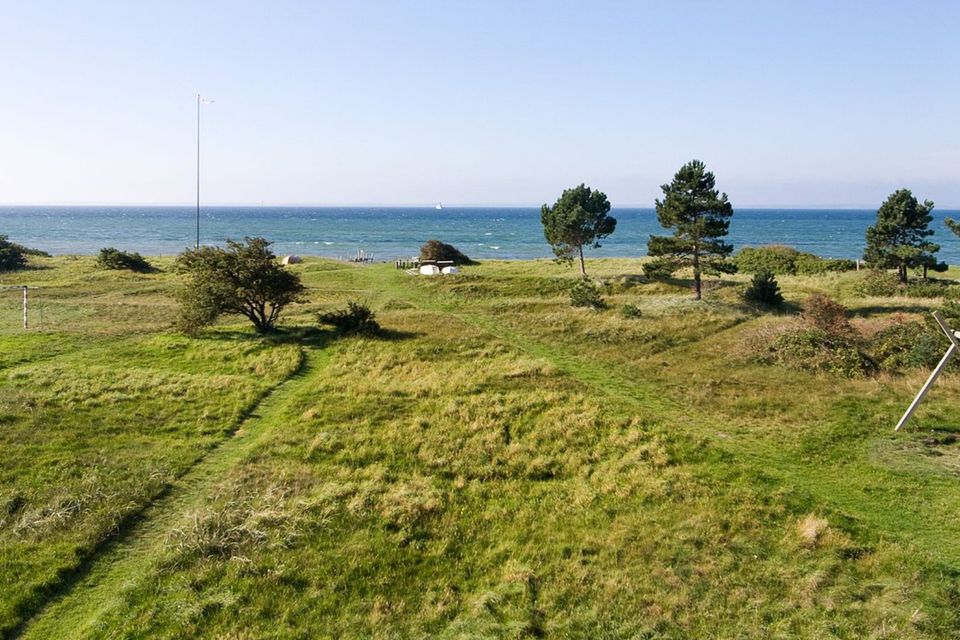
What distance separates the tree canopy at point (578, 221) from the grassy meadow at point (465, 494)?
76.3ft

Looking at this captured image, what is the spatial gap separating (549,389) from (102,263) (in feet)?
210

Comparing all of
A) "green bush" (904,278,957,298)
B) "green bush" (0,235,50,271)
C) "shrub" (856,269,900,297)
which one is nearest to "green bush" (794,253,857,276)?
"shrub" (856,269,900,297)

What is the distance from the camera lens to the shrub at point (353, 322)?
37213mm

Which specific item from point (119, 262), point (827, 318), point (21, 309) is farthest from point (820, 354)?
point (119, 262)

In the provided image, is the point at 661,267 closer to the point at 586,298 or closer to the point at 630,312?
the point at 586,298

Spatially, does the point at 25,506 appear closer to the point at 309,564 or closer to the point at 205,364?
the point at 309,564

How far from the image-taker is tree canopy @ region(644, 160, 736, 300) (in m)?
43.1

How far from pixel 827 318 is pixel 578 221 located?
24.4 metres

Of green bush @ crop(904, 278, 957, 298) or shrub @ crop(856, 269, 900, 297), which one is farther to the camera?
shrub @ crop(856, 269, 900, 297)

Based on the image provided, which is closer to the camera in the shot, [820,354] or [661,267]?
[820,354]

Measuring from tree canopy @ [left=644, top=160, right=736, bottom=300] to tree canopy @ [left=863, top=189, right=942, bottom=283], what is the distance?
16401 mm

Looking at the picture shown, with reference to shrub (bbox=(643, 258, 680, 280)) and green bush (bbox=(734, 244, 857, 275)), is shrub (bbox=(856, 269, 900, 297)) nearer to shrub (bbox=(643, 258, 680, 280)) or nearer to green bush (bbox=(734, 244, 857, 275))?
green bush (bbox=(734, 244, 857, 275))

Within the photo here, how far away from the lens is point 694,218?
4428 centimetres

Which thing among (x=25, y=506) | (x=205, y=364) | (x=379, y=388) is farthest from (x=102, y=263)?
(x=25, y=506)
